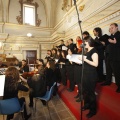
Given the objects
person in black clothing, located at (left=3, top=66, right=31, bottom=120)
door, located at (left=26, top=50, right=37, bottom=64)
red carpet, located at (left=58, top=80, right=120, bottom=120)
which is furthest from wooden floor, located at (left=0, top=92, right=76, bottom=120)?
door, located at (left=26, top=50, right=37, bottom=64)

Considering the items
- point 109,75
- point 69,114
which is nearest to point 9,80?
point 69,114

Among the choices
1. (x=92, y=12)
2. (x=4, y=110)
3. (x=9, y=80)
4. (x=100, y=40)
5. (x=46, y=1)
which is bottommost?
(x=4, y=110)

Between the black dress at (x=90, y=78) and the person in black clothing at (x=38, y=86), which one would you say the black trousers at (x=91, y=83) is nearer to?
the black dress at (x=90, y=78)

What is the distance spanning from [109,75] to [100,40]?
101 cm

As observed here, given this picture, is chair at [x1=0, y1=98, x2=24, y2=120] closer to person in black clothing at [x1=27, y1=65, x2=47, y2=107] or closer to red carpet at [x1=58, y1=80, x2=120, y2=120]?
person in black clothing at [x1=27, y1=65, x2=47, y2=107]

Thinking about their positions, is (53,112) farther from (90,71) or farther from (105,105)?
(90,71)

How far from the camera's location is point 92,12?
5.14 meters

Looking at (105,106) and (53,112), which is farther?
(53,112)

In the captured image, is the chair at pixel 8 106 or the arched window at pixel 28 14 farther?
the arched window at pixel 28 14

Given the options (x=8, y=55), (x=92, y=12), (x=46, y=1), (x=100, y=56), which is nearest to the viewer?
(x=100, y=56)

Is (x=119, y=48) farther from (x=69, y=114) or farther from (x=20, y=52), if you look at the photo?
(x=20, y=52)

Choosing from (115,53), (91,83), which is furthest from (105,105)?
(115,53)

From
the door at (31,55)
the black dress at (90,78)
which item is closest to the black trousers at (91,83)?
the black dress at (90,78)

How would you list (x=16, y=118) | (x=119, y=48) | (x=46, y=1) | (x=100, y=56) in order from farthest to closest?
1. (x=46, y=1)
2. (x=100, y=56)
3. (x=16, y=118)
4. (x=119, y=48)
